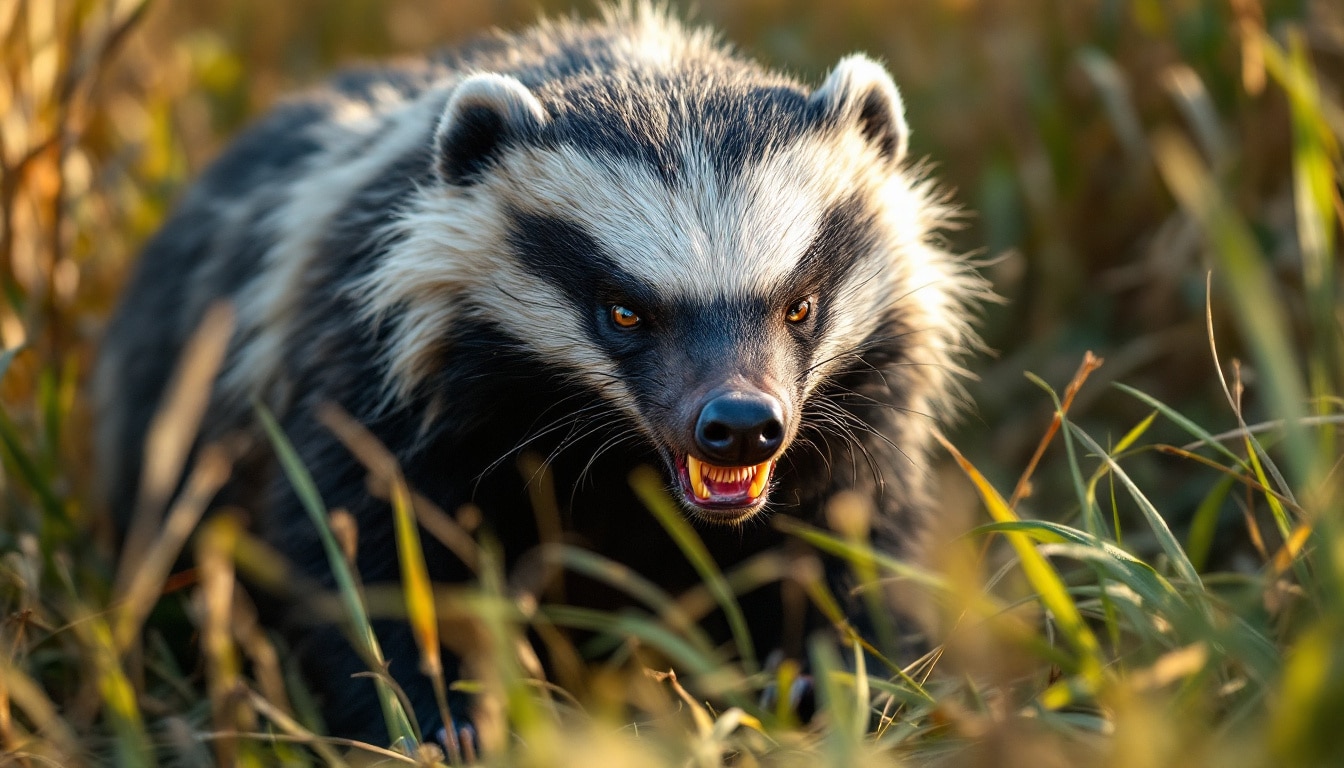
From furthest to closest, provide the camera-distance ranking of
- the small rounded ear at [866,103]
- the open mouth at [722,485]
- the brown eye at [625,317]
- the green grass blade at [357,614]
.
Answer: the small rounded ear at [866,103], the brown eye at [625,317], the open mouth at [722,485], the green grass blade at [357,614]

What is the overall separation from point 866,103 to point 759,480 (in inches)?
45.7

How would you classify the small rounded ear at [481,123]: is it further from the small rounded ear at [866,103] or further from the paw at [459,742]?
the paw at [459,742]

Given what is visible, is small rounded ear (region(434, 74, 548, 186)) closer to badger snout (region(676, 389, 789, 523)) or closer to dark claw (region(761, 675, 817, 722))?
badger snout (region(676, 389, 789, 523))

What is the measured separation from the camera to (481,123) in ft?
11.0

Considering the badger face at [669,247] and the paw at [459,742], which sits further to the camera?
the badger face at [669,247]

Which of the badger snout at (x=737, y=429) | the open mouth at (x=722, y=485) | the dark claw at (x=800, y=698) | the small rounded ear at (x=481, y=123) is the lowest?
the dark claw at (x=800, y=698)

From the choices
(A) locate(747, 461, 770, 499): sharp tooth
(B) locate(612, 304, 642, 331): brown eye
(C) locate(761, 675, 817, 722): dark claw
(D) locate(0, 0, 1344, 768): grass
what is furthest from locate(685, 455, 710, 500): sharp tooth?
(C) locate(761, 675, 817, 722): dark claw

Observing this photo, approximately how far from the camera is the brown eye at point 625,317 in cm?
321

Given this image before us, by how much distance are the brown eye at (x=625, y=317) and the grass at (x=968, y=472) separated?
42cm

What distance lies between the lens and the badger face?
3129mm

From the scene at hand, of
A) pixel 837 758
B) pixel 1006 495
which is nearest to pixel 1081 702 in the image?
pixel 837 758

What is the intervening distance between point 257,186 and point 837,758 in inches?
134

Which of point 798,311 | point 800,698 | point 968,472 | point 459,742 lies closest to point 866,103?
point 798,311

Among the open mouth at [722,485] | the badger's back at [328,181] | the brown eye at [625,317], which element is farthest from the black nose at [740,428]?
the badger's back at [328,181]
